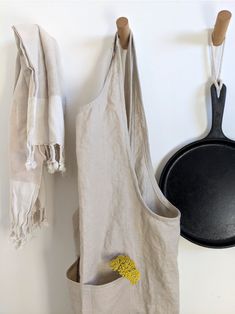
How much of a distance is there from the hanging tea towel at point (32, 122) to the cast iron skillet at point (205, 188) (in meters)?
0.30

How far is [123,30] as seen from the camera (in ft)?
1.95

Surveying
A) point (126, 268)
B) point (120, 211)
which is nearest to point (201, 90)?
point (120, 211)

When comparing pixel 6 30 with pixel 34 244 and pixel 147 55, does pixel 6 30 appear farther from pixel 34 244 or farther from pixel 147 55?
pixel 34 244

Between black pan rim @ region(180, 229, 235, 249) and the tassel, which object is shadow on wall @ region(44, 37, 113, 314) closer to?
the tassel

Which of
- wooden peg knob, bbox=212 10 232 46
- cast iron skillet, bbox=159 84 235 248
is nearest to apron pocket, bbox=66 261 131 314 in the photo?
cast iron skillet, bbox=159 84 235 248

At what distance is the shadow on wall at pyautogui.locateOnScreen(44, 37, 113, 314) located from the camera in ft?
2.33

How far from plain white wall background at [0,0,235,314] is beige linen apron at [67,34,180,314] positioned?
78 millimetres

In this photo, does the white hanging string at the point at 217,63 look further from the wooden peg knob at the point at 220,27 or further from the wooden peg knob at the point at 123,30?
the wooden peg knob at the point at 123,30

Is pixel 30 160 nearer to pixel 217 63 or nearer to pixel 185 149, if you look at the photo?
pixel 185 149

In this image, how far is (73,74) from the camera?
2.32 ft

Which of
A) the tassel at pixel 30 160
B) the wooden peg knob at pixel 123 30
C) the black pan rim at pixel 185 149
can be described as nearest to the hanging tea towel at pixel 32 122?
the tassel at pixel 30 160

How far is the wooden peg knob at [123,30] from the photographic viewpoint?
1.90 ft

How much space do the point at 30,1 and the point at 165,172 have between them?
53cm

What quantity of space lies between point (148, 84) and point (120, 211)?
0.32 metres
